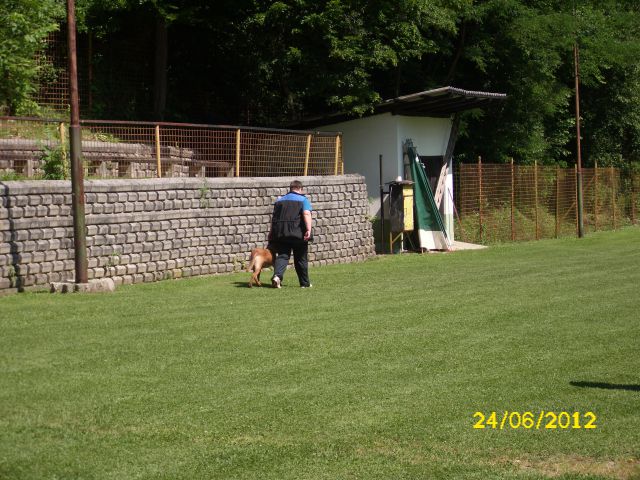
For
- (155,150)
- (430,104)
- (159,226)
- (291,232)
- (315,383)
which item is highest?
(430,104)

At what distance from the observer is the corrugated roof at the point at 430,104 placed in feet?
77.3

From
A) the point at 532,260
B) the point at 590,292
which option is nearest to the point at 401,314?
the point at 590,292

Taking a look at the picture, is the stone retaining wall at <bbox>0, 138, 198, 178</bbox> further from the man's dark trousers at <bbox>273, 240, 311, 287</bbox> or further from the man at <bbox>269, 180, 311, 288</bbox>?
the man's dark trousers at <bbox>273, 240, 311, 287</bbox>

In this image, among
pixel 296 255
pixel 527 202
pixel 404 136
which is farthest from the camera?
pixel 527 202

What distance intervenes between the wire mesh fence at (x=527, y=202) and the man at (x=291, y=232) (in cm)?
1244

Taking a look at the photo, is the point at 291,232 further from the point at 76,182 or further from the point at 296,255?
the point at 76,182

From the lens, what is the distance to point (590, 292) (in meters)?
14.4

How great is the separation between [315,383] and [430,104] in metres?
17.4

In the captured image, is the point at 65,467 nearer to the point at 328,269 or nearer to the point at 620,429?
the point at 620,429

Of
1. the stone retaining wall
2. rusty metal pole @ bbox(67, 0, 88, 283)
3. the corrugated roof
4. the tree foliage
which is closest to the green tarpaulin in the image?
the corrugated roof

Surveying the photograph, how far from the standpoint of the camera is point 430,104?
80.7ft
